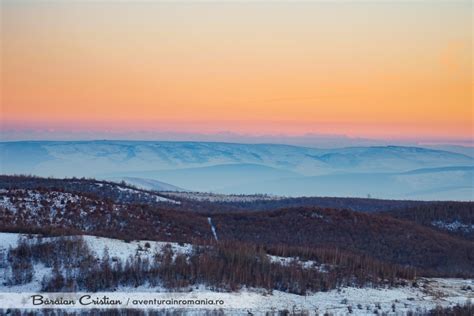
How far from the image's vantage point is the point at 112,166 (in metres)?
187

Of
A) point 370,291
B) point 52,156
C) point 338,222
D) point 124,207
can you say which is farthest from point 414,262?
point 52,156

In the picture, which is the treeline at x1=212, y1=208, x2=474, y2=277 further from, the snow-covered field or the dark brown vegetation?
the snow-covered field

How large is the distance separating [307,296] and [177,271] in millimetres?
3907

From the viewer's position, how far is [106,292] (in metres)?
14.9

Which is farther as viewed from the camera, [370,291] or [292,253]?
[292,253]

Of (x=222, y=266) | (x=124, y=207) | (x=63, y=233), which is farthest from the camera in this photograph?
(x=124, y=207)

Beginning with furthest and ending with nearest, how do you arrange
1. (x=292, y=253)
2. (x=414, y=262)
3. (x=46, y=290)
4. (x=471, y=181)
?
1. (x=471, y=181)
2. (x=414, y=262)
3. (x=292, y=253)
4. (x=46, y=290)

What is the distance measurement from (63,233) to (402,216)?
1130 inches

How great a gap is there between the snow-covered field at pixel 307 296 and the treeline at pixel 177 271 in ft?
1.05

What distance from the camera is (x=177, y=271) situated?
1628 centimetres

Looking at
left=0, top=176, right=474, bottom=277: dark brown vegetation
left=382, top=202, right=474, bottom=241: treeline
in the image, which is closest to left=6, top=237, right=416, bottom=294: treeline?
left=0, top=176, right=474, bottom=277: dark brown vegetation

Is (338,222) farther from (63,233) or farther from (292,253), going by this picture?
(63,233)

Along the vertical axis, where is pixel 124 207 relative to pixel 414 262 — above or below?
above

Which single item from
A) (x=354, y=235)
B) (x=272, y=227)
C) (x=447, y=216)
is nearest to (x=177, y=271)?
(x=272, y=227)
